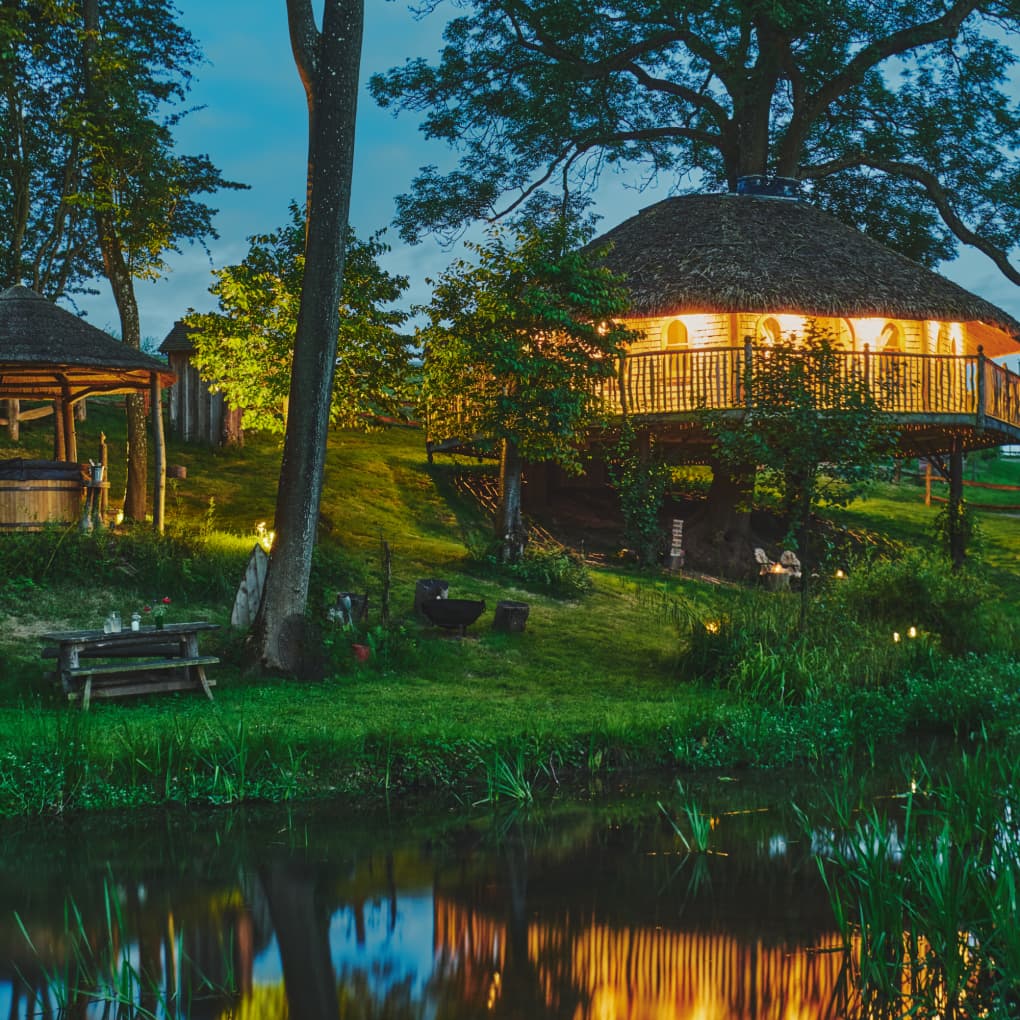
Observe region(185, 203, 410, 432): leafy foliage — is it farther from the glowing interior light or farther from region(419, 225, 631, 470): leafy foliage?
the glowing interior light

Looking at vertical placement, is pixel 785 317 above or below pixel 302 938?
above

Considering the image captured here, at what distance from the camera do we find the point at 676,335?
2403 centimetres

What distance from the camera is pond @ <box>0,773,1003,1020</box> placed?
571 cm

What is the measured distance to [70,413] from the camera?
20.0 metres

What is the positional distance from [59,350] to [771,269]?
1341 cm

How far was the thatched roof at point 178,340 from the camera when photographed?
27.7 metres

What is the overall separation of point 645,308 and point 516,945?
1721 cm

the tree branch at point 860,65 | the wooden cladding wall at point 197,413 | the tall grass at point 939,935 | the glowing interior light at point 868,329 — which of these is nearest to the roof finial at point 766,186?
the tree branch at point 860,65

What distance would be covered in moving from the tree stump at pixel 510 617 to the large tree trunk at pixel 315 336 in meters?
3.26

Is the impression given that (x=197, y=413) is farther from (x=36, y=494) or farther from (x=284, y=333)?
(x=36, y=494)

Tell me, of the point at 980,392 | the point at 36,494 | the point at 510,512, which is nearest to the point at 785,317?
the point at 980,392

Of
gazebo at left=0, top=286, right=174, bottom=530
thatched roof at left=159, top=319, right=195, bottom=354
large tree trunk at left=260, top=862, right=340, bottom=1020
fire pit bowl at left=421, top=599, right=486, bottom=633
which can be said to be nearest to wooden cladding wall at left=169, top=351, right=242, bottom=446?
thatched roof at left=159, top=319, right=195, bottom=354

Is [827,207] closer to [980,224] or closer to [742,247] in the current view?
[980,224]

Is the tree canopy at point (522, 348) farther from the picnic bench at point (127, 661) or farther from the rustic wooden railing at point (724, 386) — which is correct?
the picnic bench at point (127, 661)
